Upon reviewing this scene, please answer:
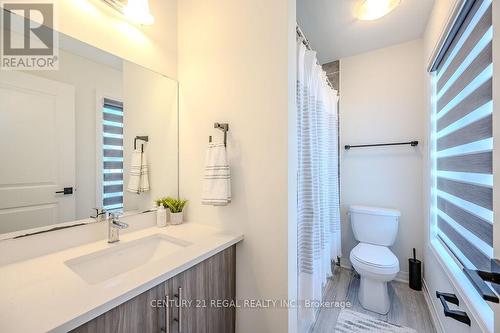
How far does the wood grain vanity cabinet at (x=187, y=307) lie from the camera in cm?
71

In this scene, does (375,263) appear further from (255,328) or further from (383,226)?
(255,328)

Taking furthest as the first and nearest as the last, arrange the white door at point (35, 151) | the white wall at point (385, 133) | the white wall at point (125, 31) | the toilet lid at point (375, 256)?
the white wall at point (385, 133)
the toilet lid at point (375, 256)
the white wall at point (125, 31)
the white door at point (35, 151)

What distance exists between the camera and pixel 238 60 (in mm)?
1274

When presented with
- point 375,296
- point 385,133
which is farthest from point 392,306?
point 385,133

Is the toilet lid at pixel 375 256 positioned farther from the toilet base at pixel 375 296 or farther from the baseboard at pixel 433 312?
the baseboard at pixel 433 312

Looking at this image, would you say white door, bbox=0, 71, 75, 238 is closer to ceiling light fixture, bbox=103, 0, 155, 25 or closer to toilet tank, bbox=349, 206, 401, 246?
ceiling light fixture, bbox=103, 0, 155, 25

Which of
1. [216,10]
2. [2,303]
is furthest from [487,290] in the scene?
[216,10]

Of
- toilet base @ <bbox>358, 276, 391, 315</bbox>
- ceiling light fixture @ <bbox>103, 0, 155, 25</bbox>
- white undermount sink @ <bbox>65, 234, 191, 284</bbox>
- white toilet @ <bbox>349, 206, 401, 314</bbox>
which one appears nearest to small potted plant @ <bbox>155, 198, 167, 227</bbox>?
white undermount sink @ <bbox>65, 234, 191, 284</bbox>

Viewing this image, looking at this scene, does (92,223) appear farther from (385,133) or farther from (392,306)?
(385,133)

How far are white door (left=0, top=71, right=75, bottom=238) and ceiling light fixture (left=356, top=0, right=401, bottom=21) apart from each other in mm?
2065

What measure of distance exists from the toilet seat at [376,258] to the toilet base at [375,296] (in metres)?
0.16

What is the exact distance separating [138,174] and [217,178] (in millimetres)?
578

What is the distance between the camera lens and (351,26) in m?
1.91

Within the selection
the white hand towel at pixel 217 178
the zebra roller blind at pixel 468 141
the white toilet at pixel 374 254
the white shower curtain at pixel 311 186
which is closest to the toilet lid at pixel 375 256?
the white toilet at pixel 374 254
